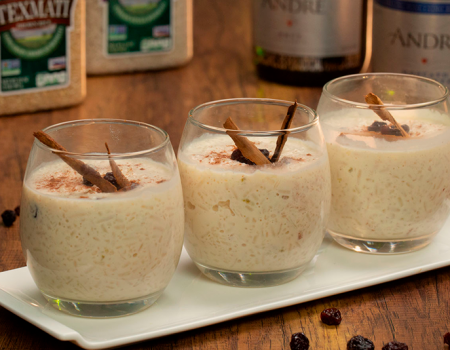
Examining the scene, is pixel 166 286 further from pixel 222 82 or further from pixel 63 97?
pixel 222 82

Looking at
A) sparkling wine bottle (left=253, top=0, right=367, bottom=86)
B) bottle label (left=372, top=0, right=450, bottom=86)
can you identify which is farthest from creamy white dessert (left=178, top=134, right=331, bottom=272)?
sparkling wine bottle (left=253, top=0, right=367, bottom=86)

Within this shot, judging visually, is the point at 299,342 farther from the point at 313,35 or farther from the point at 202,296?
the point at 313,35

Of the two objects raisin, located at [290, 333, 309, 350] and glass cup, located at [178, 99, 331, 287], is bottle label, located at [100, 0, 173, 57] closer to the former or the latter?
glass cup, located at [178, 99, 331, 287]

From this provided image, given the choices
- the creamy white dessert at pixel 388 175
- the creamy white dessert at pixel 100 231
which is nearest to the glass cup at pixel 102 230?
the creamy white dessert at pixel 100 231

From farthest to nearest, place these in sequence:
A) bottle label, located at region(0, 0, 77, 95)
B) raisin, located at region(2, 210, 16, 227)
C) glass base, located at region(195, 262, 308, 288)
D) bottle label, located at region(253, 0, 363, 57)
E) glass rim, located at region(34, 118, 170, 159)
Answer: bottle label, located at region(253, 0, 363, 57)
bottle label, located at region(0, 0, 77, 95)
raisin, located at region(2, 210, 16, 227)
glass base, located at region(195, 262, 308, 288)
glass rim, located at region(34, 118, 170, 159)

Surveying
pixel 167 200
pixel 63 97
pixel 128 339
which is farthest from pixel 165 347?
pixel 63 97
